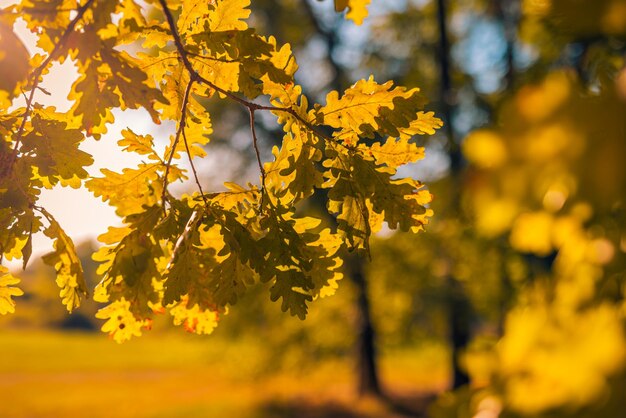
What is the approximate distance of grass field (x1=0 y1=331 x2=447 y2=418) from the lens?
49.0 ft

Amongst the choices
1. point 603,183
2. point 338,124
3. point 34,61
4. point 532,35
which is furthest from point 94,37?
point 532,35

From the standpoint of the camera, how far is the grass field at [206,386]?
1492 cm

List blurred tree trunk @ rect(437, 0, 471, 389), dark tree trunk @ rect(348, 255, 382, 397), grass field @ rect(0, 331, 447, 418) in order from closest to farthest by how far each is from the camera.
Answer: blurred tree trunk @ rect(437, 0, 471, 389), dark tree trunk @ rect(348, 255, 382, 397), grass field @ rect(0, 331, 447, 418)

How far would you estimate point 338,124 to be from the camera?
2.11 metres

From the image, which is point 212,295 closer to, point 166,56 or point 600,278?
point 166,56

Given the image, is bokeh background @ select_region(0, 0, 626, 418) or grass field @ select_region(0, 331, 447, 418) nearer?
bokeh background @ select_region(0, 0, 626, 418)

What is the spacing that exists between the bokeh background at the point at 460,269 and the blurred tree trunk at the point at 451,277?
37 millimetres

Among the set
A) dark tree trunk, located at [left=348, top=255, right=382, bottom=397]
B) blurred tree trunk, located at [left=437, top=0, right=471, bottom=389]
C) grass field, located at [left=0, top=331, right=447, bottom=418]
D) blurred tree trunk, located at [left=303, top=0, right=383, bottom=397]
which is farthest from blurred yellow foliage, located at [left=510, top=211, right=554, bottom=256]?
grass field, located at [left=0, top=331, right=447, bottom=418]

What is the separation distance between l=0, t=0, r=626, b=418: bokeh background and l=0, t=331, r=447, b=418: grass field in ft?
0.36

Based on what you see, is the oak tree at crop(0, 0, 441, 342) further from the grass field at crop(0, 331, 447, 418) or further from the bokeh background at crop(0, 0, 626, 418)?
the grass field at crop(0, 331, 447, 418)

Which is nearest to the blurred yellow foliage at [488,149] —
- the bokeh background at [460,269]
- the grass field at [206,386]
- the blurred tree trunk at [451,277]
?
the bokeh background at [460,269]

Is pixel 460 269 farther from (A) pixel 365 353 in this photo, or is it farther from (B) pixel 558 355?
(B) pixel 558 355

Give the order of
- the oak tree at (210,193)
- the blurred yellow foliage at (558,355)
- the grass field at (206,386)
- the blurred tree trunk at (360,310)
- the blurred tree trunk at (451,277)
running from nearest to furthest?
the blurred yellow foliage at (558,355)
the oak tree at (210,193)
the blurred tree trunk at (451,277)
the blurred tree trunk at (360,310)
the grass field at (206,386)

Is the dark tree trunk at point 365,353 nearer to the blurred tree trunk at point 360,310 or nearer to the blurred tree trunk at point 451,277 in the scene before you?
the blurred tree trunk at point 360,310
